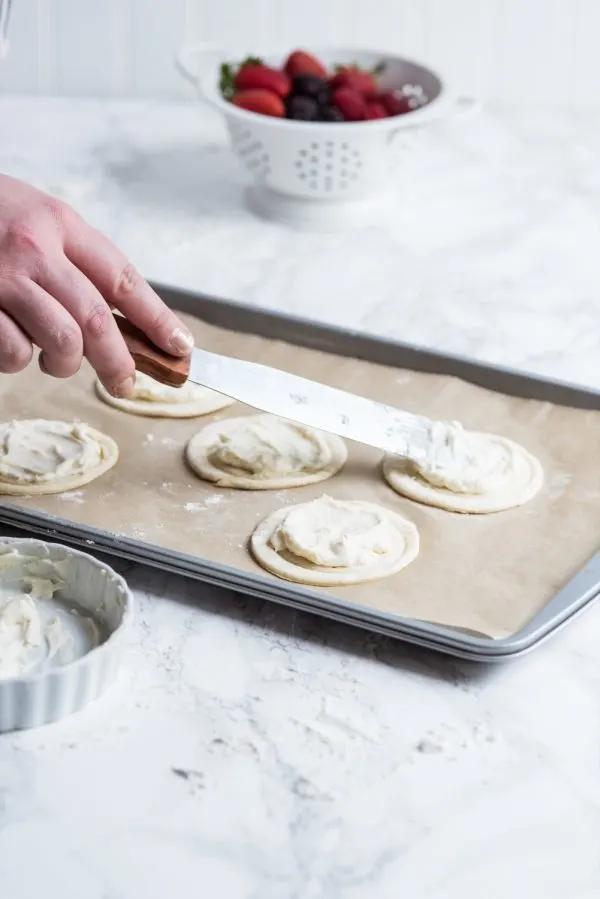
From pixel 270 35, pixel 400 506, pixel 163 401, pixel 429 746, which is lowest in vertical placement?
pixel 270 35

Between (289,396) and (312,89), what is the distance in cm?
83

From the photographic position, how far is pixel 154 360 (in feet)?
4.45

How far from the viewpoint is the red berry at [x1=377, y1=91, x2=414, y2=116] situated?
81.9 inches

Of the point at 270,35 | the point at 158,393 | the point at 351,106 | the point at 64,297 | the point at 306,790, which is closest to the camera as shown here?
the point at 306,790

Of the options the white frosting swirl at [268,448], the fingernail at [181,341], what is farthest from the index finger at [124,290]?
the white frosting swirl at [268,448]

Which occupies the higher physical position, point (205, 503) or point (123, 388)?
point (123, 388)

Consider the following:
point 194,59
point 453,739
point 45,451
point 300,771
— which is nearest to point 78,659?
point 300,771

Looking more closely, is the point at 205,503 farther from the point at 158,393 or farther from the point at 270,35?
the point at 270,35

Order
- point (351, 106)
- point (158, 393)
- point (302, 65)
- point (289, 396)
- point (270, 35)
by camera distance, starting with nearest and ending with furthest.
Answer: point (289, 396) < point (158, 393) < point (351, 106) < point (302, 65) < point (270, 35)

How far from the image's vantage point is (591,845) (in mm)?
992

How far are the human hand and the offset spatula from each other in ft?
0.06

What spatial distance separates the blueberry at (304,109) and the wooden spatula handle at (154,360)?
0.79 metres

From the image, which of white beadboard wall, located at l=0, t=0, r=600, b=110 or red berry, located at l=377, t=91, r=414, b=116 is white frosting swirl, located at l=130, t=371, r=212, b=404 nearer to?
red berry, located at l=377, t=91, r=414, b=116

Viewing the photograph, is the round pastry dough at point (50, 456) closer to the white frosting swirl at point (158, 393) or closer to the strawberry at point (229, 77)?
the white frosting swirl at point (158, 393)
